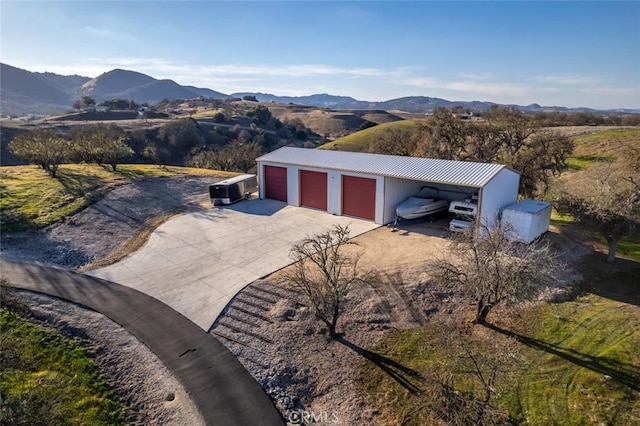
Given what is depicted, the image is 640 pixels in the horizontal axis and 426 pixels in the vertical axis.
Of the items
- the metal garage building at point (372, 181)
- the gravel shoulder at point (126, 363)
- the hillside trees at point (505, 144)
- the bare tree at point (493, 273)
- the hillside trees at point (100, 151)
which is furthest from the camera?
the hillside trees at point (100, 151)

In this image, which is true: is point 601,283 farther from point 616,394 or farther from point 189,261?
point 189,261

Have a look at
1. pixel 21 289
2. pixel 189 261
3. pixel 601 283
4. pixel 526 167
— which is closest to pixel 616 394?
pixel 601 283

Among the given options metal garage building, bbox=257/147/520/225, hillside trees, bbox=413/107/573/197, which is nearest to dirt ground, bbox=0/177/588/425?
metal garage building, bbox=257/147/520/225

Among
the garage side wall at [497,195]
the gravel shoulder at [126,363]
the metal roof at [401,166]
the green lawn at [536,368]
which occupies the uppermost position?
the metal roof at [401,166]

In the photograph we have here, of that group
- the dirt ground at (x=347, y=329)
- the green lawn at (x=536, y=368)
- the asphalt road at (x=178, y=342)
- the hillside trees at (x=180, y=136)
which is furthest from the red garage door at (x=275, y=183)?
the hillside trees at (x=180, y=136)

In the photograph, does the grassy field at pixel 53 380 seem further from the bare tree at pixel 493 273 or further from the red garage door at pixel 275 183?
the red garage door at pixel 275 183

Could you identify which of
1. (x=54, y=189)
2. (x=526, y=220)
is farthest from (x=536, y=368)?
(x=54, y=189)
